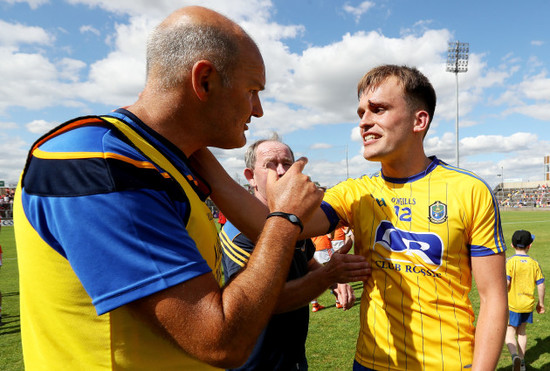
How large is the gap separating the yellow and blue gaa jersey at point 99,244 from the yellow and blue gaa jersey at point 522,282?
604 cm

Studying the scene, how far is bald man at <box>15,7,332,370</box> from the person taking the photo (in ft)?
3.37

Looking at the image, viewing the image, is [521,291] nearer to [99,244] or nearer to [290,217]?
[290,217]

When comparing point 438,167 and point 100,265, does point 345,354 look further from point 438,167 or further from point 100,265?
point 100,265

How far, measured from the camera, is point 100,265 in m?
1.02

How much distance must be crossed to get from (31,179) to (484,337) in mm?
2118

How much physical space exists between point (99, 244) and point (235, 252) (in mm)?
1814

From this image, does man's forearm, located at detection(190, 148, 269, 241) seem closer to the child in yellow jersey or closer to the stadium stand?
the child in yellow jersey

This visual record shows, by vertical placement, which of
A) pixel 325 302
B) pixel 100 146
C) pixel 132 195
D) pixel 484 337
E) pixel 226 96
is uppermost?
pixel 226 96

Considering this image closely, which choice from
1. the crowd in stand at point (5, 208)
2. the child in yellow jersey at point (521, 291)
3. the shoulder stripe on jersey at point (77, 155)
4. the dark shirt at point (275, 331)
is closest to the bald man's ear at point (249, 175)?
the dark shirt at point (275, 331)

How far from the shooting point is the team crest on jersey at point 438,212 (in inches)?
82.2

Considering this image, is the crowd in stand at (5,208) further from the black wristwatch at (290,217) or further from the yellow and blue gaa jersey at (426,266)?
the black wristwatch at (290,217)

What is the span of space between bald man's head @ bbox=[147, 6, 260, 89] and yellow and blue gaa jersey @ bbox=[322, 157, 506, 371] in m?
1.37

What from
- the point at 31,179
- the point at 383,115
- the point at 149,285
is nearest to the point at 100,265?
the point at 149,285

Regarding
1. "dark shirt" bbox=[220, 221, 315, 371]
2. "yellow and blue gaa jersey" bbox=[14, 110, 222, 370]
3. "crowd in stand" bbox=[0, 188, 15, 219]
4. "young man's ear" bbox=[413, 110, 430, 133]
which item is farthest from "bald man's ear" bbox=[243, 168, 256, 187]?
"crowd in stand" bbox=[0, 188, 15, 219]
